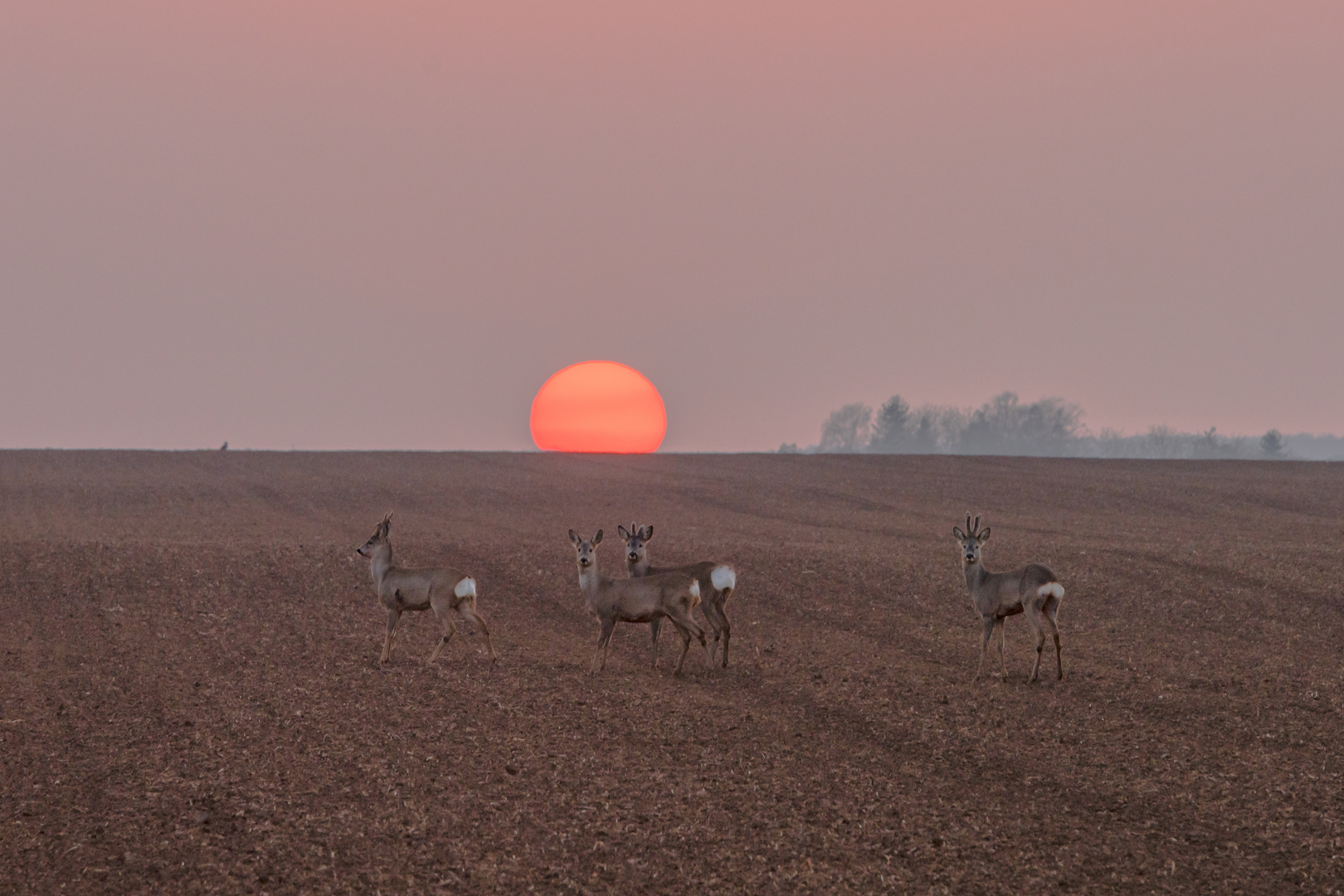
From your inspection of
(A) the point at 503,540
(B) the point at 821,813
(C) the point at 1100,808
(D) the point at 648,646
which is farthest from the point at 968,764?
(A) the point at 503,540

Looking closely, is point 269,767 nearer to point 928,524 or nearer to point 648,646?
point 648,646

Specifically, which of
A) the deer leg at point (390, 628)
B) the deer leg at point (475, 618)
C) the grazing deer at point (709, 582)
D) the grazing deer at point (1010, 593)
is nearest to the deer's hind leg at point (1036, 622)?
the grazing deer at point (1010, 593)

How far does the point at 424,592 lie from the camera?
1491cm

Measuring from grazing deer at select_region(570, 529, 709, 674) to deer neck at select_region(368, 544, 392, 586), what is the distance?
295 centimetres

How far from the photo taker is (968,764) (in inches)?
429

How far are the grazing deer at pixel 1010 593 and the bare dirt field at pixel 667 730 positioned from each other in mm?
647

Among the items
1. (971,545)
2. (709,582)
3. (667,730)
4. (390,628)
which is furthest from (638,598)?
(971,545)

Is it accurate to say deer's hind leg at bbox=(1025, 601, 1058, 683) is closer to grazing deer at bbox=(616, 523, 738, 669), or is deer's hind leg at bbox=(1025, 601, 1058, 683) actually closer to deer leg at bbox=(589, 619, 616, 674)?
grazing deer at bbox=(616, 523, 738, 669)

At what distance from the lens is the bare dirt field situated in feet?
28.0

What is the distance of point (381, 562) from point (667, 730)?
5979mm

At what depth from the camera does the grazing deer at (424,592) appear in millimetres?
14672

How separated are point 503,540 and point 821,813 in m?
20.2

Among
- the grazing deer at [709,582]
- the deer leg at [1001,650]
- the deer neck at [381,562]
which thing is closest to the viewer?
the deer leg at [1001,650]

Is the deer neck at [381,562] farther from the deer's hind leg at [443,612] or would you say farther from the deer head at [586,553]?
the deer head at [586,553]
